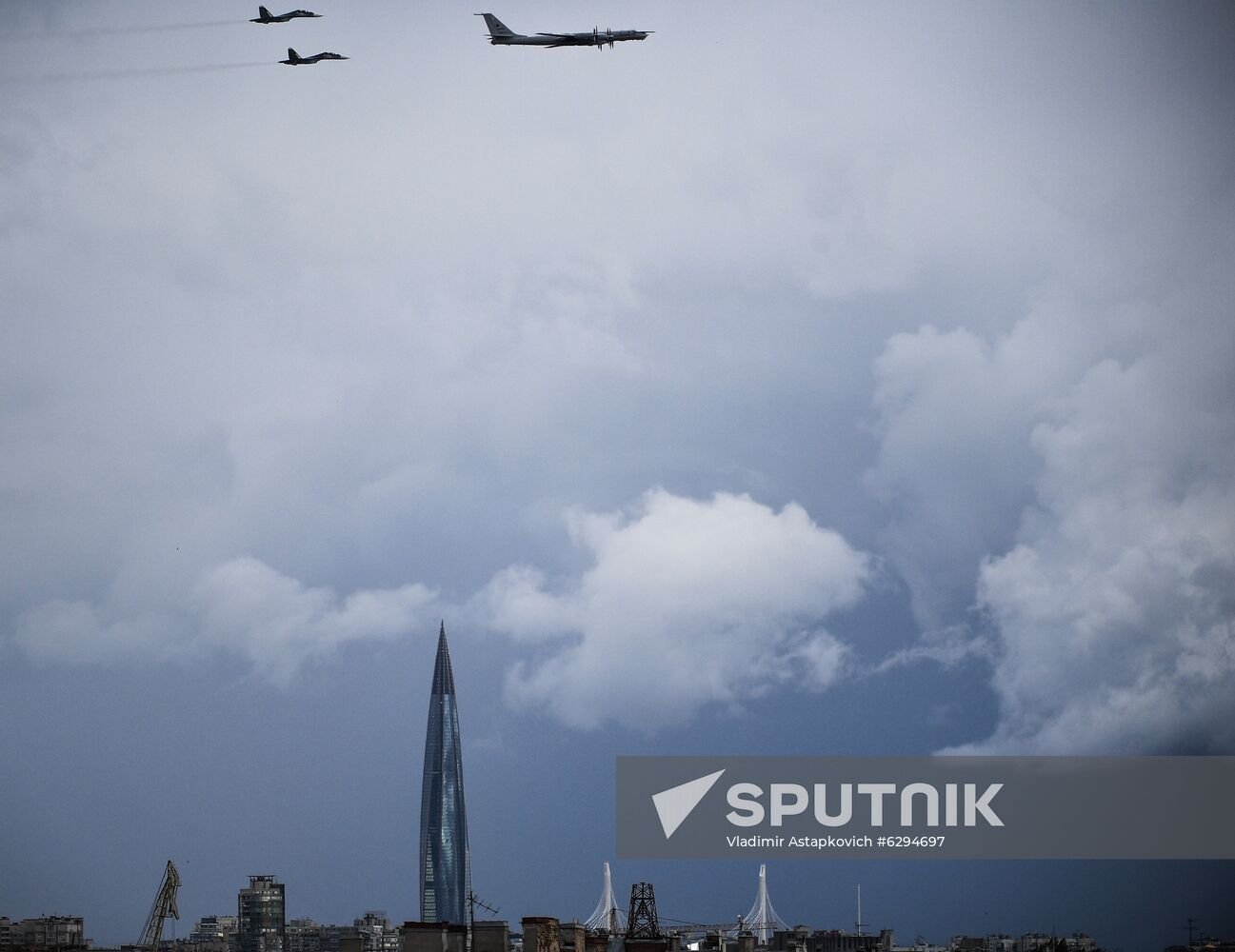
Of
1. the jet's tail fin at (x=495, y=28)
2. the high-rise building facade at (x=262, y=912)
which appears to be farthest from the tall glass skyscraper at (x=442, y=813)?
the jet's tail fin at (x=495, y=28)

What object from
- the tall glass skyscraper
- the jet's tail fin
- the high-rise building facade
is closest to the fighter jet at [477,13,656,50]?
the jet's tail fin

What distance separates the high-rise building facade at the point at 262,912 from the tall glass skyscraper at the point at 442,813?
118ft

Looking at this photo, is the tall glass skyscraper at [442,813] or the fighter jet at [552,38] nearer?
the fighter jet at [552,38]

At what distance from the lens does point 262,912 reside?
149250 mm

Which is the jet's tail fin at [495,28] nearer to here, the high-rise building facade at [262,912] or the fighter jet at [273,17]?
the fighter jet at [273,17]

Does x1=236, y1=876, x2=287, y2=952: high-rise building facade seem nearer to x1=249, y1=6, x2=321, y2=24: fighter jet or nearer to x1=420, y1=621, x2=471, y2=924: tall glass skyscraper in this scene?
x1=420, y1=621, x2=471, y2=924: tall glass skyscraper

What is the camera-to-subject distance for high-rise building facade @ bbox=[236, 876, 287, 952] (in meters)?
148

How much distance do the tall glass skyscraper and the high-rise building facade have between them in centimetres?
3598

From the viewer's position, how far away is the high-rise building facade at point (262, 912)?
148m

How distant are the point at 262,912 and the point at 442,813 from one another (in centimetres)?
3946

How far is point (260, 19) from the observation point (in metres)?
63.1

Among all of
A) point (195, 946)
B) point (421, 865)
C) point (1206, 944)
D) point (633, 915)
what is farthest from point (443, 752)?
point (633, 915)

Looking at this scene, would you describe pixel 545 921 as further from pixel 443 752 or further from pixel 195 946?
pixel 443 752

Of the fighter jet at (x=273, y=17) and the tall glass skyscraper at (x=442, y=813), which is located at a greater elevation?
the fighter jet at (x=273, y=17)
